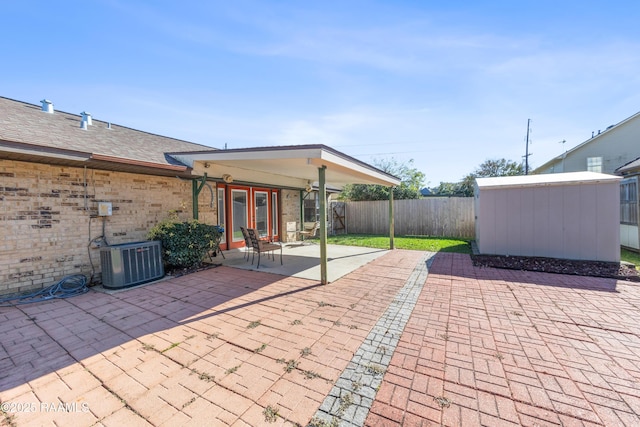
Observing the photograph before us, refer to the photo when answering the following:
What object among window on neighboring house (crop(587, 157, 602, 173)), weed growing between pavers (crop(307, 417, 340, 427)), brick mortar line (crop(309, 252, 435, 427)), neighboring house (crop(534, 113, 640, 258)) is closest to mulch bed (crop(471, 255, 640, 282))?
brick mortar line (crop(309, 252, 435, 427))

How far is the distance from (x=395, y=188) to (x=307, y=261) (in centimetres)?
1041

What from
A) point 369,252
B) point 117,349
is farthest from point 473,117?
point 117,349

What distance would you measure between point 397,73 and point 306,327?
9.87 meters

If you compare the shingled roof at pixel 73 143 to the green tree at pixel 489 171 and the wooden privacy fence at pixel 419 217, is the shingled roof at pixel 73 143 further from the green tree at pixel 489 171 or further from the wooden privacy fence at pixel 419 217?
the green tree at pixel 489 171

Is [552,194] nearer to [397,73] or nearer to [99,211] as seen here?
[397,73]

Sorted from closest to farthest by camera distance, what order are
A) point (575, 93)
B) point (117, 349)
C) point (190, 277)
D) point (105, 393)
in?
point (105, 393) < point (117, 349) < point (190, 277) < point (575, 93)

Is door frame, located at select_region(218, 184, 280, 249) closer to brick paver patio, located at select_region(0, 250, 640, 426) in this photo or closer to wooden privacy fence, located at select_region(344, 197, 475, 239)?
brick paver patio, located at select_region(0, 250, 640, 426)

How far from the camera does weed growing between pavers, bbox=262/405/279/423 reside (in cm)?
199

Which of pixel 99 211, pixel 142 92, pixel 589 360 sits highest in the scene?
pixel 142 92

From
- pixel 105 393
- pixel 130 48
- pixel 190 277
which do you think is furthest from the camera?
pixel 130 48

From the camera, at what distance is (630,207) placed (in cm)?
902

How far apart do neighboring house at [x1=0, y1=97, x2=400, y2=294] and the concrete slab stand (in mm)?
1873

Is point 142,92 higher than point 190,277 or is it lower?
higher

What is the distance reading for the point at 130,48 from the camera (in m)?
6.89
